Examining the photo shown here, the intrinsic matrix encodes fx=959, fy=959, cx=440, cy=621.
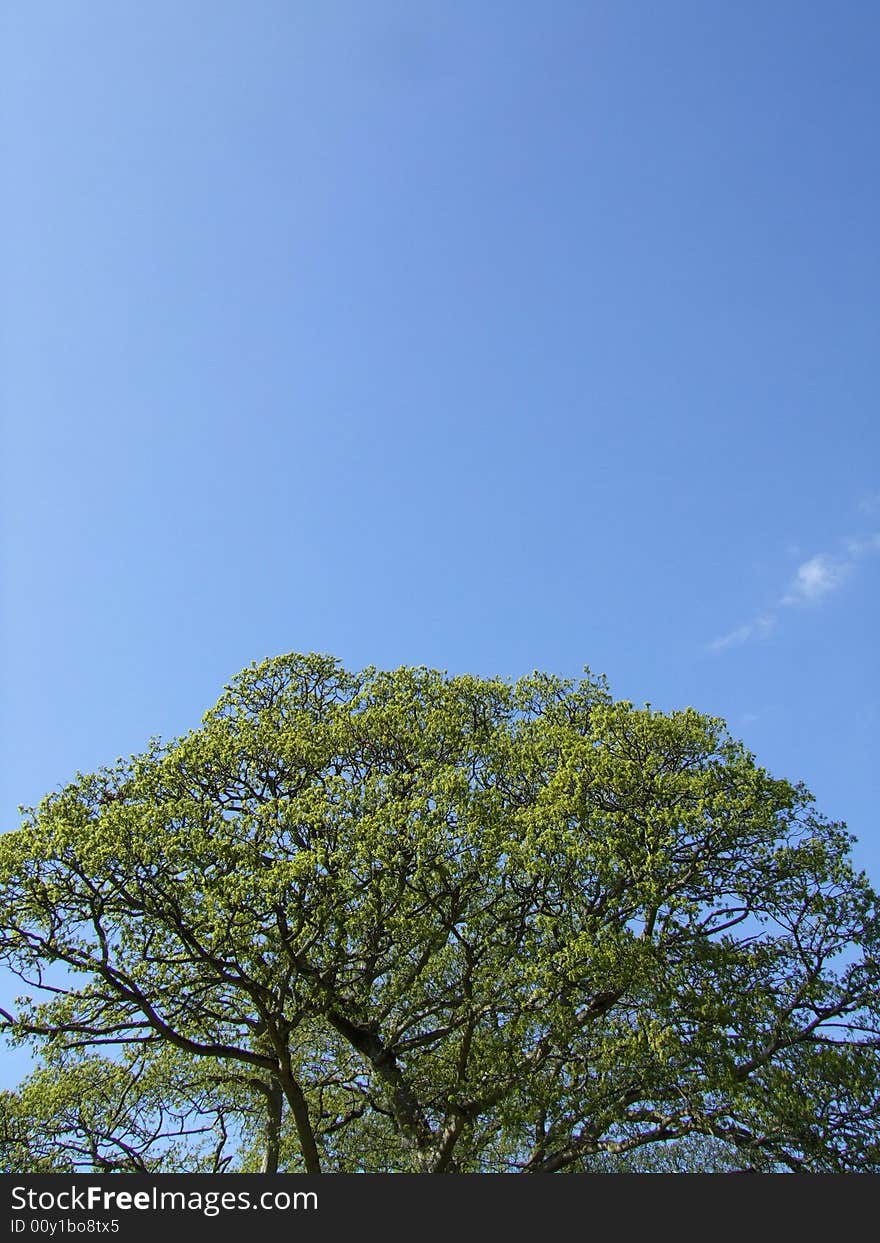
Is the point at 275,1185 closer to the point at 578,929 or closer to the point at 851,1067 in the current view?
the point at 578,929

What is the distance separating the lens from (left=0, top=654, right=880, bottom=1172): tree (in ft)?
67.8

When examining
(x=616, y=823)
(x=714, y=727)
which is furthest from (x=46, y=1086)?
(x=714, y=727)

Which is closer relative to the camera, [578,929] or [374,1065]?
[578,929]

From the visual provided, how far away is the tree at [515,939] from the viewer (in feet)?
67.8

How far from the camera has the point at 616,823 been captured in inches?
878

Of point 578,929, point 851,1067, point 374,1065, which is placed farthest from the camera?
point 374,1065

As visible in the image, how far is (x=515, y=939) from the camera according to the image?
75.1ft

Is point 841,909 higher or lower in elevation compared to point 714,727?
lower

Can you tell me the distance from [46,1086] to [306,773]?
36.2ft

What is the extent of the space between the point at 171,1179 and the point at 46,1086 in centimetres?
1252

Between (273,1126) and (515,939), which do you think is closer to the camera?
(515,939)

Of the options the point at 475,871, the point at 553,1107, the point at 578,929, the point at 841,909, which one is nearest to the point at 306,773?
the point at 475,871

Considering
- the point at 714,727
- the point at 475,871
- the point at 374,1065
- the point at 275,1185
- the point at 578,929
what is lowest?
the point at 275,1185

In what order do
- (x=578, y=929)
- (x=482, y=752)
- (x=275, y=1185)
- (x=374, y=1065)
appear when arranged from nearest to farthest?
(x=275, y=1185) < (x=578, y=929) < (x=374, y=1065) < (x=482, y=752)
